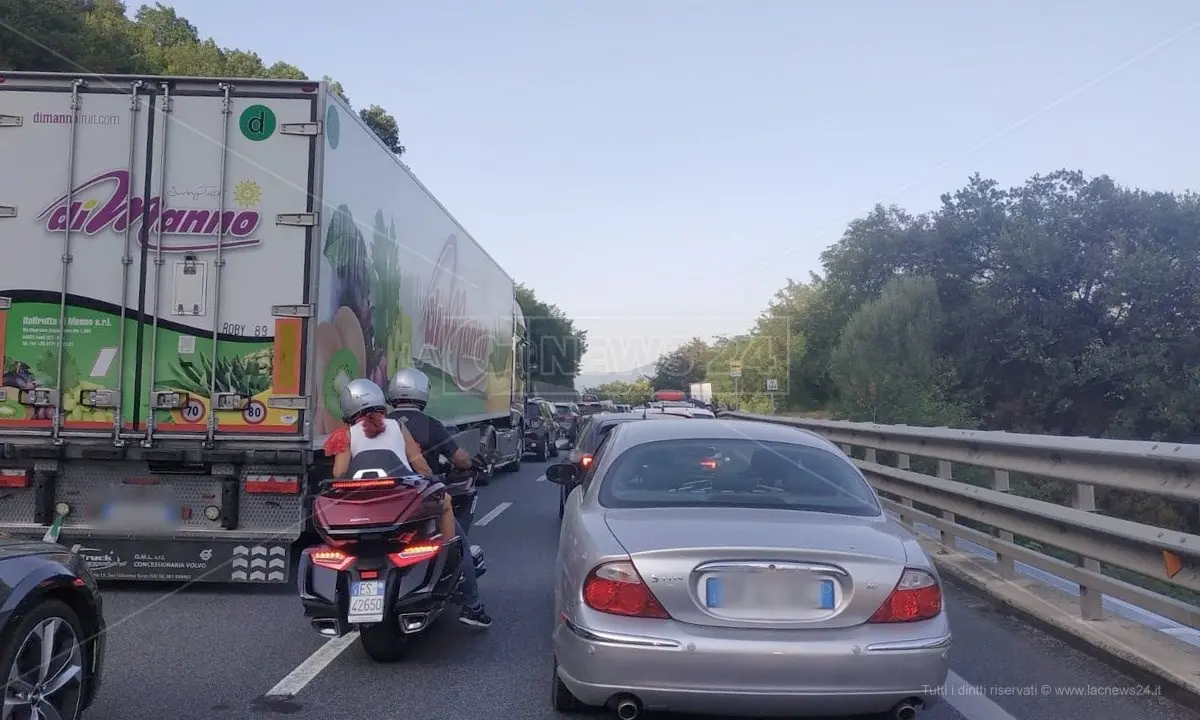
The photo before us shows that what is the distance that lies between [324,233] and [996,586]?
18.4 ft

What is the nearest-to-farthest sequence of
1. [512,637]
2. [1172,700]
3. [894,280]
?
[1172,700]
[512,637]
[894,280]

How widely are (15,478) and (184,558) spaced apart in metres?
1.37

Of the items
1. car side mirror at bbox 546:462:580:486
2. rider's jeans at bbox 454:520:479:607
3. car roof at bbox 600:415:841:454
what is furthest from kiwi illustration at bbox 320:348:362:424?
car roof at bbox 600:415:841:454

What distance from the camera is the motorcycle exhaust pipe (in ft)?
13.6

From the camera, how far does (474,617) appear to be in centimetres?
657

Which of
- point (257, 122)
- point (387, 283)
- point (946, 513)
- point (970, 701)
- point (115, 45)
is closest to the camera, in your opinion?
point (970, 701)

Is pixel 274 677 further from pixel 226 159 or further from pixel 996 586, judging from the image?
pixel 996 586

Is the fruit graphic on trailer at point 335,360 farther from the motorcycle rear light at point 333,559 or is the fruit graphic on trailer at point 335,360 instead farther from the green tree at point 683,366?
the green tree at point 683,366

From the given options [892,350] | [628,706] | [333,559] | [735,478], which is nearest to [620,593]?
[628,706]

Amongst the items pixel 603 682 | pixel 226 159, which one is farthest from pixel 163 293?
pixel 603 682

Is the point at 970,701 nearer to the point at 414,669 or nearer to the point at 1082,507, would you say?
the point at 1082,507

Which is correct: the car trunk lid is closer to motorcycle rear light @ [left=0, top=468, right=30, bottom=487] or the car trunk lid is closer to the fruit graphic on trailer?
the fruit graphic on trailer

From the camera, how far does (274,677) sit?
18.3 ft
